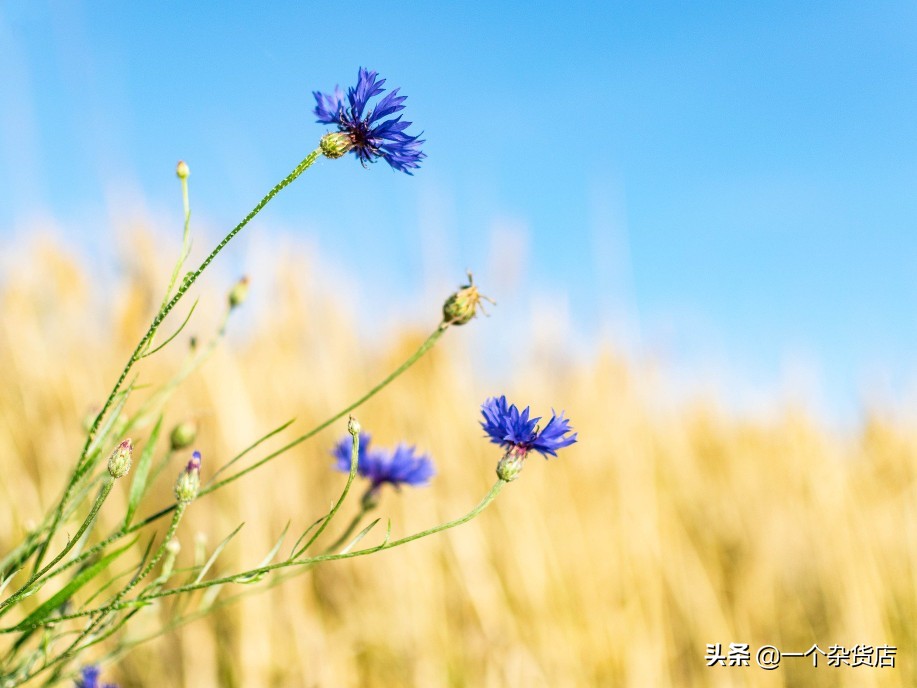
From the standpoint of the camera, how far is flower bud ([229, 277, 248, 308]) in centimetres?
53

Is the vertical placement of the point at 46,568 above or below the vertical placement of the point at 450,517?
below

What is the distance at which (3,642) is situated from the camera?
106cm

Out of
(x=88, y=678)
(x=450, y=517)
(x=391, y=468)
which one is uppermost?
(x=450, y=517)

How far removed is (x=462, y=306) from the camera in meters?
0.44

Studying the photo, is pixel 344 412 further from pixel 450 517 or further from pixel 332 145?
pixel 450 517

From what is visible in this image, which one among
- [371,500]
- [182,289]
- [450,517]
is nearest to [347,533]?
[371,500]

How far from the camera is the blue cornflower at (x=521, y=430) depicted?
0.40 meters

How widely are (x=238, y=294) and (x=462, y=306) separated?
17 centimetres

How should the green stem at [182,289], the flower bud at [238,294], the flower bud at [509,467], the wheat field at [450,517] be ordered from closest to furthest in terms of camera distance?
the green stem at [182,289] → the flower bud at [509,467] → the flower bud at [238,294] → the wheat field at [450,517]

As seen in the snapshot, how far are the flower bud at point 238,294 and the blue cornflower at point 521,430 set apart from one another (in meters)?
0.20

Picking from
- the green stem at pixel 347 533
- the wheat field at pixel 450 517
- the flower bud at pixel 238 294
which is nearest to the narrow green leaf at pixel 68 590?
the green stem at pixel 347 533

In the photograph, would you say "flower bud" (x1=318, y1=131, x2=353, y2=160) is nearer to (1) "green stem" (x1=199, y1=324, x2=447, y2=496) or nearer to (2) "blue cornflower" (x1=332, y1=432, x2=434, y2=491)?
(1) "green stem" (x1=199, y1=324, x2=447, y2=496)

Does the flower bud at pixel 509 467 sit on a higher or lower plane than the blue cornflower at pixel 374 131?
lower

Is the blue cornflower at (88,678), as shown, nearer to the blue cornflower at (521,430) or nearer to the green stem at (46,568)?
the green stem at (46,568)
